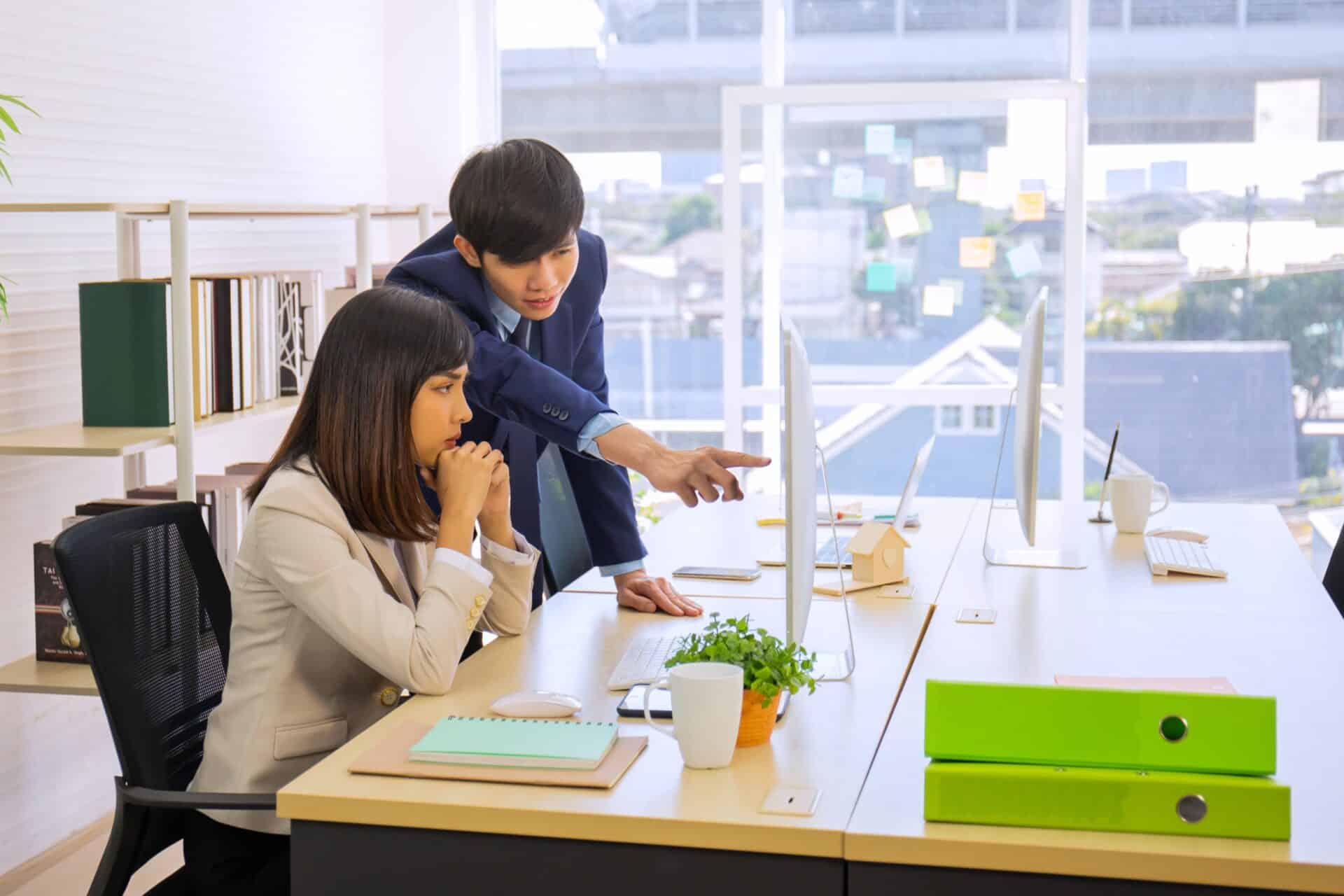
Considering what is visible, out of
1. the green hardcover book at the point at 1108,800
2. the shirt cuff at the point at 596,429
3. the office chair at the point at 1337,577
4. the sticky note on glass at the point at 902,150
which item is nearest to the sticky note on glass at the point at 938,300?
the sticky note on glass at the point at 902,150

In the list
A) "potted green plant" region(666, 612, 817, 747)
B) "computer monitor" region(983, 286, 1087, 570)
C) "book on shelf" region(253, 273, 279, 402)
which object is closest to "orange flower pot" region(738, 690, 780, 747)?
"potted green plant" region(666, 612, 817, 747)

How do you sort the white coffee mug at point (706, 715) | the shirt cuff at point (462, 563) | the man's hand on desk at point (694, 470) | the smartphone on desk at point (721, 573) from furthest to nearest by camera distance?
the smartphone on desk at point (721, 573) < the man's hand on desk at point (694, 470) < the shirt cuff at point (462, 563) < the white coffee mug at point (706, 715)

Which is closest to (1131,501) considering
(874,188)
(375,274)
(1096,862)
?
(1096,862)

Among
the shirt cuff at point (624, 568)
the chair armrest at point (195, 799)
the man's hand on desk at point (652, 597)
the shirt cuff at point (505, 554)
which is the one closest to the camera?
the chair armrest at point (195, 799)

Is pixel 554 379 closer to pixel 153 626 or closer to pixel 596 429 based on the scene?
pixel 596 429

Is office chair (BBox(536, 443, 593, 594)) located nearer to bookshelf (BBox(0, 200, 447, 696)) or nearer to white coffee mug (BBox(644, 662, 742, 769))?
bookshelf (BBox(0, 200, 447, 696))

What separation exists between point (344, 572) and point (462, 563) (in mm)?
152

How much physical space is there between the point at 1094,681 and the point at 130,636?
1164 millimetres

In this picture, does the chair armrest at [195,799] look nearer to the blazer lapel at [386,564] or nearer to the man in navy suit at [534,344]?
the blazer lapel at [386,564]

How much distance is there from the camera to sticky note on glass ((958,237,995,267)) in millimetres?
4516

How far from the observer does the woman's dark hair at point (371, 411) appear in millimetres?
1724

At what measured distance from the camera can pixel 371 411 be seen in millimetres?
1734

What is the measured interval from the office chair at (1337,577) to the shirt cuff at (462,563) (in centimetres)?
168

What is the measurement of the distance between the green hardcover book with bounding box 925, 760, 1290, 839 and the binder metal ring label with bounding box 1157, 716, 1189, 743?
3 cm
